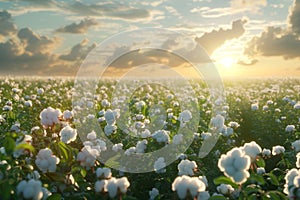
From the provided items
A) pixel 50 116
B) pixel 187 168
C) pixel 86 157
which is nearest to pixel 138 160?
pixel 187 168

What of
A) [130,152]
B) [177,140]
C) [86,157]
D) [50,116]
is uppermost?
[50,116]

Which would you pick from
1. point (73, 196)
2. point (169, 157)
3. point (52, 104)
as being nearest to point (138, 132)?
point (169, 157)

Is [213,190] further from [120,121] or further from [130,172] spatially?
[120,121]

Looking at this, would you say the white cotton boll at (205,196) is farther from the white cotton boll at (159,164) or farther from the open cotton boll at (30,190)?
the open cotton boll at (30,190)

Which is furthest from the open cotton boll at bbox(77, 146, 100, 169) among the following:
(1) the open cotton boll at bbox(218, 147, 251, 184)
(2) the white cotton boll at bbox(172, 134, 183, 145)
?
(2) the white cotton boll at bbox(172, 134, 183, 145)

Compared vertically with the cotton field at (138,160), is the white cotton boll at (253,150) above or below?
above

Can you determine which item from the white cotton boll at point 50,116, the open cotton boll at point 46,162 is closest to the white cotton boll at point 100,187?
the open cotton boll at point 46,162

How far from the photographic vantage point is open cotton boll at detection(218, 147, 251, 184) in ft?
10.1

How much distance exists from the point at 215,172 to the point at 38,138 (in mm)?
2559

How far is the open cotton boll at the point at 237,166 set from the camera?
3.07 metres

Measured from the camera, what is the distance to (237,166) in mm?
3074

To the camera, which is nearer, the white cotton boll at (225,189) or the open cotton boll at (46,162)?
the open cotton boll at (46,162)

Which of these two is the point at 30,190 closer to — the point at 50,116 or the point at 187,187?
the point at 187,187

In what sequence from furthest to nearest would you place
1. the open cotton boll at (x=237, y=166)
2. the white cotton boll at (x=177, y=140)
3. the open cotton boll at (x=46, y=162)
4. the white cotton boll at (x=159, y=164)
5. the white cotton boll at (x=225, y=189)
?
1. the white cotton boll at (x=177, y=140)
2. the white cotton boll at (x=159, y=164)
3. the white cotton boll at (x=225, y=189)
4. the open cotton boll at (x=46, y=162)
5. the open cotton boll at (x=237, y=166)
